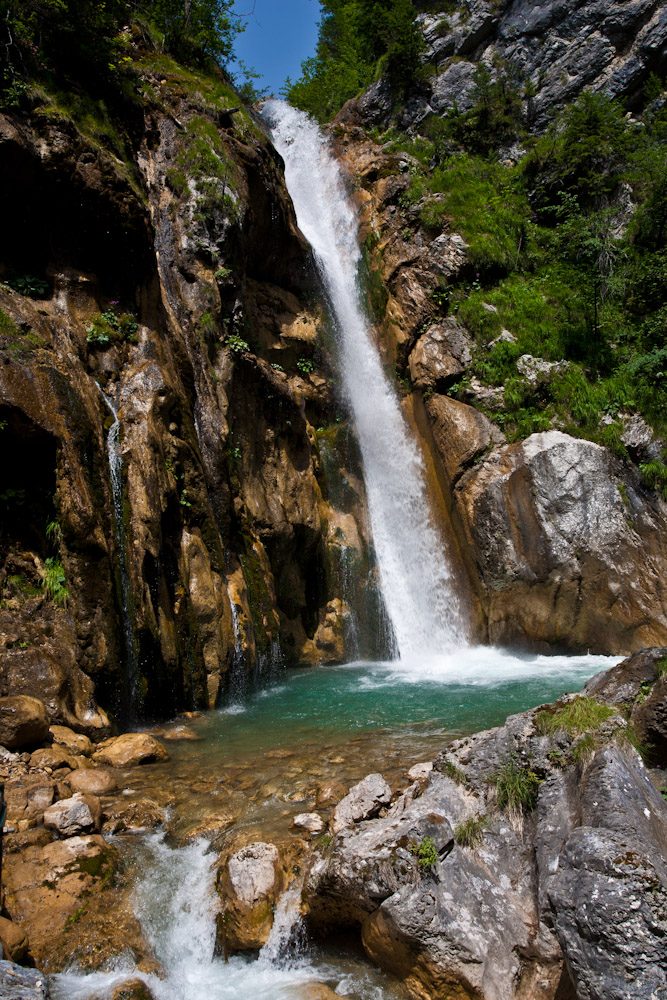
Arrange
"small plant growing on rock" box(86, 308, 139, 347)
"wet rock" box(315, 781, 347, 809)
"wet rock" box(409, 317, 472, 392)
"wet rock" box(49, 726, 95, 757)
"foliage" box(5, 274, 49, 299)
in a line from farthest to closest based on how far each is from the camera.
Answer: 1. "wet rock" box(409, 317, 472, 392)
2. "small plant growing on rock" box(86, 308, 139, 347)
3. "foliage" box(5, 274, 49, 299)
4. "wet rock" box(49, 726, 95, 757)
5. "wet rock" box(315, 781, 347, 809)

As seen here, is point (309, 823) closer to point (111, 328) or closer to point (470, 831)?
point (470, 831)

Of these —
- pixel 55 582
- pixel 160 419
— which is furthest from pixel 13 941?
pixel 160 419

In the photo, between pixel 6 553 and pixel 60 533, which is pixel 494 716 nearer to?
pixel 60 533

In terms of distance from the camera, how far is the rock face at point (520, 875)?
2422 millimetres

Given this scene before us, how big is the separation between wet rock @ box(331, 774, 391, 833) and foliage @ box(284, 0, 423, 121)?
85.7 feet

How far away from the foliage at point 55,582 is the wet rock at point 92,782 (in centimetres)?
219

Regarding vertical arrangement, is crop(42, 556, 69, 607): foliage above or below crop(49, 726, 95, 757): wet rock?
above

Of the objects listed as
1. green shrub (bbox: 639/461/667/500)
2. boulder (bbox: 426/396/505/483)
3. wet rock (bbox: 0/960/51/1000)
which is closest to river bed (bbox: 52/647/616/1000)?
wet rock (bbox: 0/960/51/1000)

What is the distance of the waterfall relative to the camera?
501 inches

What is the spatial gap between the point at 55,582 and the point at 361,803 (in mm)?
4489

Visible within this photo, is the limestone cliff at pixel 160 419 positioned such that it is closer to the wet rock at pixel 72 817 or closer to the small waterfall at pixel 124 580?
the small waterfall at pixel 124 580

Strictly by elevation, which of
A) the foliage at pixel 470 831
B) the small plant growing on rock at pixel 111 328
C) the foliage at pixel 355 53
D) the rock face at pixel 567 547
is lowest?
the foliage at pixel 470 831

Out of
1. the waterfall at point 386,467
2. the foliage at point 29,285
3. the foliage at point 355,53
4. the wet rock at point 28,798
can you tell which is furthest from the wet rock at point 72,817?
the foliage at point 355,53

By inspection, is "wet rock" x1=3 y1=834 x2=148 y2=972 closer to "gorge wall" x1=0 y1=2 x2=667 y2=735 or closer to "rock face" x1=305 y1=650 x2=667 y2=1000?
"rock face" x1=305 y1=650 x2=667 y2=1000
